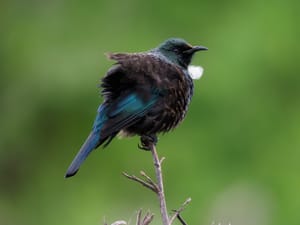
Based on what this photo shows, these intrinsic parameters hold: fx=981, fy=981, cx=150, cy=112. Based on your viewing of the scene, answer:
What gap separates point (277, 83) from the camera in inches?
444

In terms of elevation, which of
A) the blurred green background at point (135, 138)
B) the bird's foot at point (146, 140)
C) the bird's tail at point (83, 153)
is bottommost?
the blurred green background at point (135, 138)

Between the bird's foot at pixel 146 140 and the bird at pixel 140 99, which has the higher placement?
the bird at pixel 140 99

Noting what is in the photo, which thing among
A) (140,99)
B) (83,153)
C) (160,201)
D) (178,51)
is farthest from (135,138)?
(160,201)

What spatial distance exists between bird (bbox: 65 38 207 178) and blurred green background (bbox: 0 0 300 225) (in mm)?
4023

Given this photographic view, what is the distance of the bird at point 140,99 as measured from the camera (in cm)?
502

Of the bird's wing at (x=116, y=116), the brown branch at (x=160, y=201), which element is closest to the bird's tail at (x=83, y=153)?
the bird's wing at (x=116, y=116)

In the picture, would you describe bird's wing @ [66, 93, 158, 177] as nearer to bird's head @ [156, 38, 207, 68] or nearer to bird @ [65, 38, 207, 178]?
bird @ [65, 38, 207, 178]

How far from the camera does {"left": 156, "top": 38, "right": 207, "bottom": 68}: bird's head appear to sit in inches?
225

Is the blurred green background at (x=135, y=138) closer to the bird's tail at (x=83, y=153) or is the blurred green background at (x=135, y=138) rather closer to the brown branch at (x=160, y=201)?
the bird's tail at (x=83, y=153)

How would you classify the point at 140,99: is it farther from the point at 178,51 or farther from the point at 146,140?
the point at 178,51

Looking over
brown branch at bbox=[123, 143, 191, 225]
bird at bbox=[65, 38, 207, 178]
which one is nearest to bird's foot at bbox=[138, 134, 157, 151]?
bird at bbox=[65, 38, 207, 178]

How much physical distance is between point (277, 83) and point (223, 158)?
1347 mm

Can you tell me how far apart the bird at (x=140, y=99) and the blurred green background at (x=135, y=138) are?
4.02 meters

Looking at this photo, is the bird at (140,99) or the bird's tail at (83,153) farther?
the bird at (140,99)
